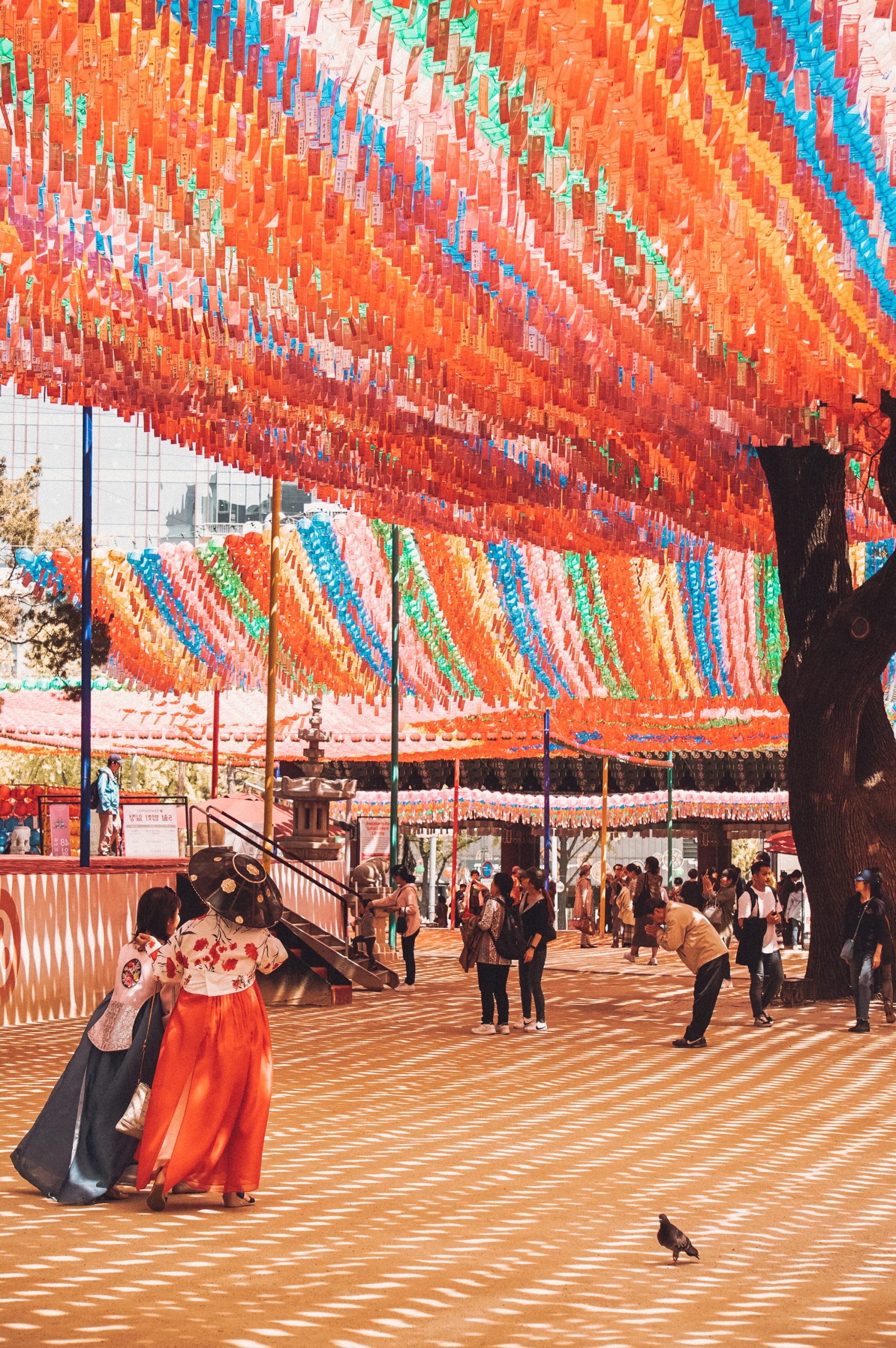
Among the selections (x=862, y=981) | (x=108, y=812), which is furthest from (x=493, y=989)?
(x=108, y=812)

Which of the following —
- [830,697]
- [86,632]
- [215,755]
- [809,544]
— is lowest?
[215,755]

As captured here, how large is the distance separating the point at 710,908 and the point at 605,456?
10.5 metres

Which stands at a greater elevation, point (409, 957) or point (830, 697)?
point (830, 697)

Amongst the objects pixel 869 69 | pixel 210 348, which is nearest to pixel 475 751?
pixel 210 348

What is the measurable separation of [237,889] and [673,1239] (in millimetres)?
2150

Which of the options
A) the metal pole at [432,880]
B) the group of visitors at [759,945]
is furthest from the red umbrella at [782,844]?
the metal pole at [432,880]

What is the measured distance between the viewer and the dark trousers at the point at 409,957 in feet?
56.9

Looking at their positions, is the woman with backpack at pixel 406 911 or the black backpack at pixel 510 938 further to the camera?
the woman with backpack at pixel 406 911

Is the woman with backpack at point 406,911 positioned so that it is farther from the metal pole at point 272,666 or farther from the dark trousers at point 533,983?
the dark trousers at point 533,983

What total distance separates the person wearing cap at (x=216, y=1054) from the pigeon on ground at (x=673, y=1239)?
64.6 inches

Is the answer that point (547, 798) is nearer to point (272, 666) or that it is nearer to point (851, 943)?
point (272, 666)

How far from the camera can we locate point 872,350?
1041 cm

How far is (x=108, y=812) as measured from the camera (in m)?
22.4

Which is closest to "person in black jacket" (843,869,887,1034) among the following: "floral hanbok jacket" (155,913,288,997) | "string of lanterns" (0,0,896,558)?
"string of lanterns" (0,0,896,558)
